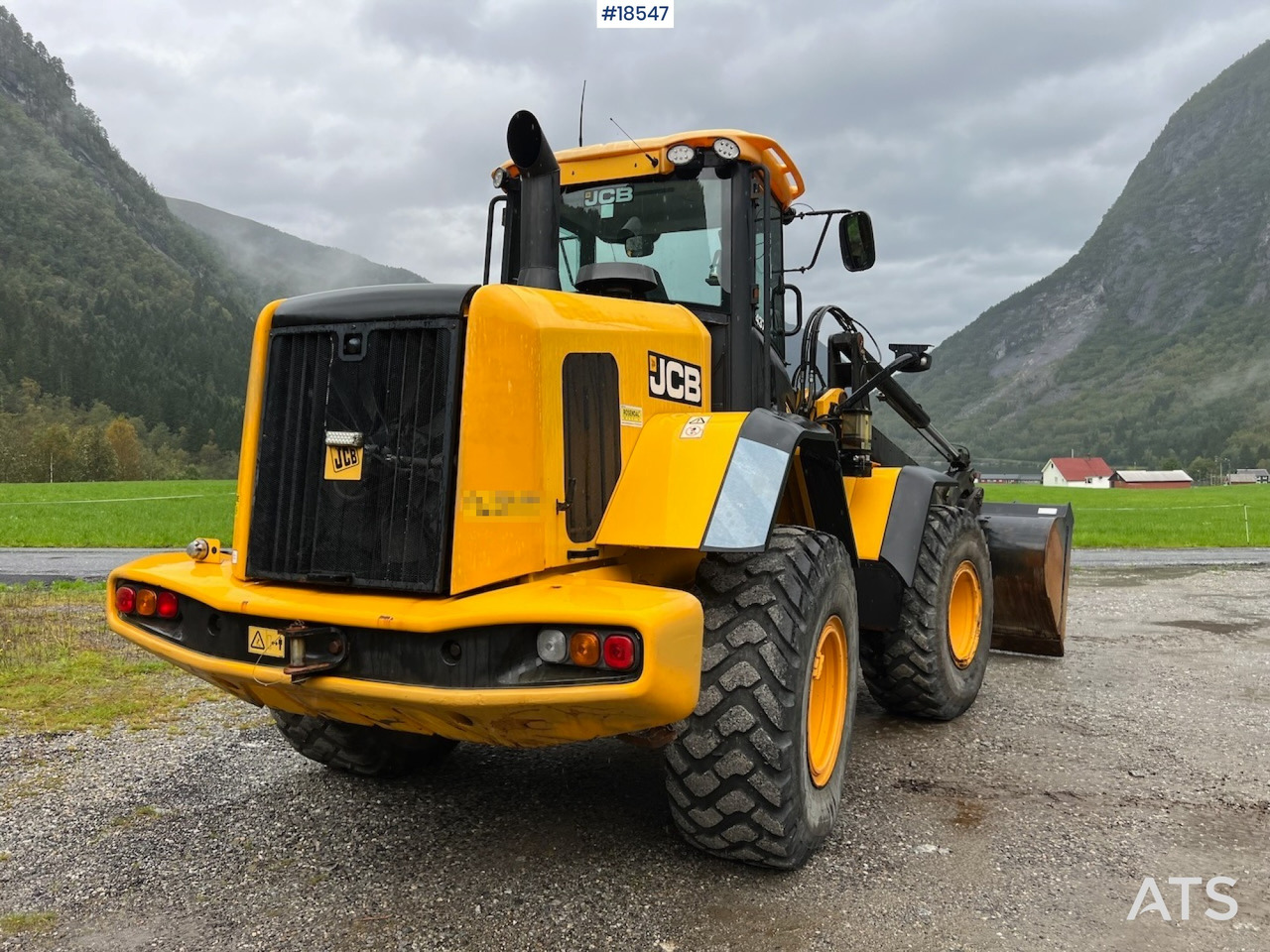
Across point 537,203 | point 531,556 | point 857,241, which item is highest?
point 857,241

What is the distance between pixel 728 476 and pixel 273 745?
2923 millimetres

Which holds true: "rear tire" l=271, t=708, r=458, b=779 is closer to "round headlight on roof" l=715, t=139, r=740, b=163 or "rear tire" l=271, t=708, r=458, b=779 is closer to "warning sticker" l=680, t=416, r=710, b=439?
"warning sticker" l=680, t=416, r=710, b=439

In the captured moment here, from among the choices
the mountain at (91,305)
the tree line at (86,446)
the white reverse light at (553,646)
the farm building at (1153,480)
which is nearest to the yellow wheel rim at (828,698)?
the white reverse light at (553,646)

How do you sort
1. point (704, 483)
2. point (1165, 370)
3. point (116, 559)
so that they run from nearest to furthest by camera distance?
point (704, 483) < point (116, 559) < point (1165, 370)

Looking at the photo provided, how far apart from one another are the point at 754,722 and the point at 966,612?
343cm

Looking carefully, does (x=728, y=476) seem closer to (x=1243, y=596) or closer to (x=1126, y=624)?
(x=1126, y=624)

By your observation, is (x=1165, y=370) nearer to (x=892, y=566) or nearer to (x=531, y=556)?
(x=892, y=566)

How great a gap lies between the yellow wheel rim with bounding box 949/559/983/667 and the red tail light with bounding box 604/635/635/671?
3.74 metres

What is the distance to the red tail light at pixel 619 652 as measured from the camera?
268 centimetres

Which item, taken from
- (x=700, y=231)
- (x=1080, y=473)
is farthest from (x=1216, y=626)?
(x=1080, y=473)

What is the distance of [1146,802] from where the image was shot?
4.11m

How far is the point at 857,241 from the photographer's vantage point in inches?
187

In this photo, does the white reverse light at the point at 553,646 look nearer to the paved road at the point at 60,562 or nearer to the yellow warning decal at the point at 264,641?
the yellow warning decal at the point at 264,641

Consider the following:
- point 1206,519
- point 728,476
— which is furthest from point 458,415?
point 1206,519
